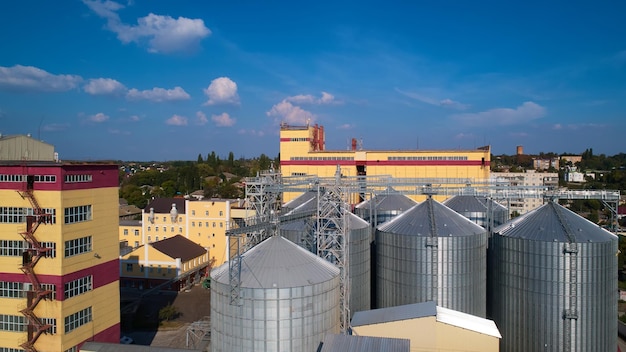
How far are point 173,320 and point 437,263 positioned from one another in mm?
24231

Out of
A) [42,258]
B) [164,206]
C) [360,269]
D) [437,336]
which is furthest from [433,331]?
[164,206]

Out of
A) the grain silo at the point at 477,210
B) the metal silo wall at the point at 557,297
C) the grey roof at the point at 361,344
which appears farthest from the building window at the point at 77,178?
the grain silo at the point at 477,210

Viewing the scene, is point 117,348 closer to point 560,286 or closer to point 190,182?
point 560,286

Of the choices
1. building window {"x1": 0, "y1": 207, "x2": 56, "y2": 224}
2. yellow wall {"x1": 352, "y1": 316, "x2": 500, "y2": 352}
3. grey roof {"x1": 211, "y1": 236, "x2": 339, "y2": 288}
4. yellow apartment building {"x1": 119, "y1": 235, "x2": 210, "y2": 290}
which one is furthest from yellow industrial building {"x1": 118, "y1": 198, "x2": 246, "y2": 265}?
yellow wall {"x1": 352, "y1": 316, "x2": 500, "y2": 352}

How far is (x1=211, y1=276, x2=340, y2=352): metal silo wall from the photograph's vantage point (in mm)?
20125

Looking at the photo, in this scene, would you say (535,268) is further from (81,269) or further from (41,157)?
(41,157)

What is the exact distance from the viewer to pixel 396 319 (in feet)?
78.0

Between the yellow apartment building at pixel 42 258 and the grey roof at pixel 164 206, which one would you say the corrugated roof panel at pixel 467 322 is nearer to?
the yellow apartment building at pixel 42 258

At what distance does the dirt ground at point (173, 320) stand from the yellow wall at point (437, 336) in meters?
13.4

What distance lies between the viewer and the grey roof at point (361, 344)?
19719 mm

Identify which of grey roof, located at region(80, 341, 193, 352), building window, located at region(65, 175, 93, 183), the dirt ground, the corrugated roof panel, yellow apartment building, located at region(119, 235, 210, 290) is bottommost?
the dirt ground

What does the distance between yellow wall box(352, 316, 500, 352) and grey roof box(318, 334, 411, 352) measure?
3033 mm

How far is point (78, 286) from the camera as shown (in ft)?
74.3

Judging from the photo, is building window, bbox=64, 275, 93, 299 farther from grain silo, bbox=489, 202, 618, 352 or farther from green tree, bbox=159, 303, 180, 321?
grain silo, bbox=489, 202, 618, 352
